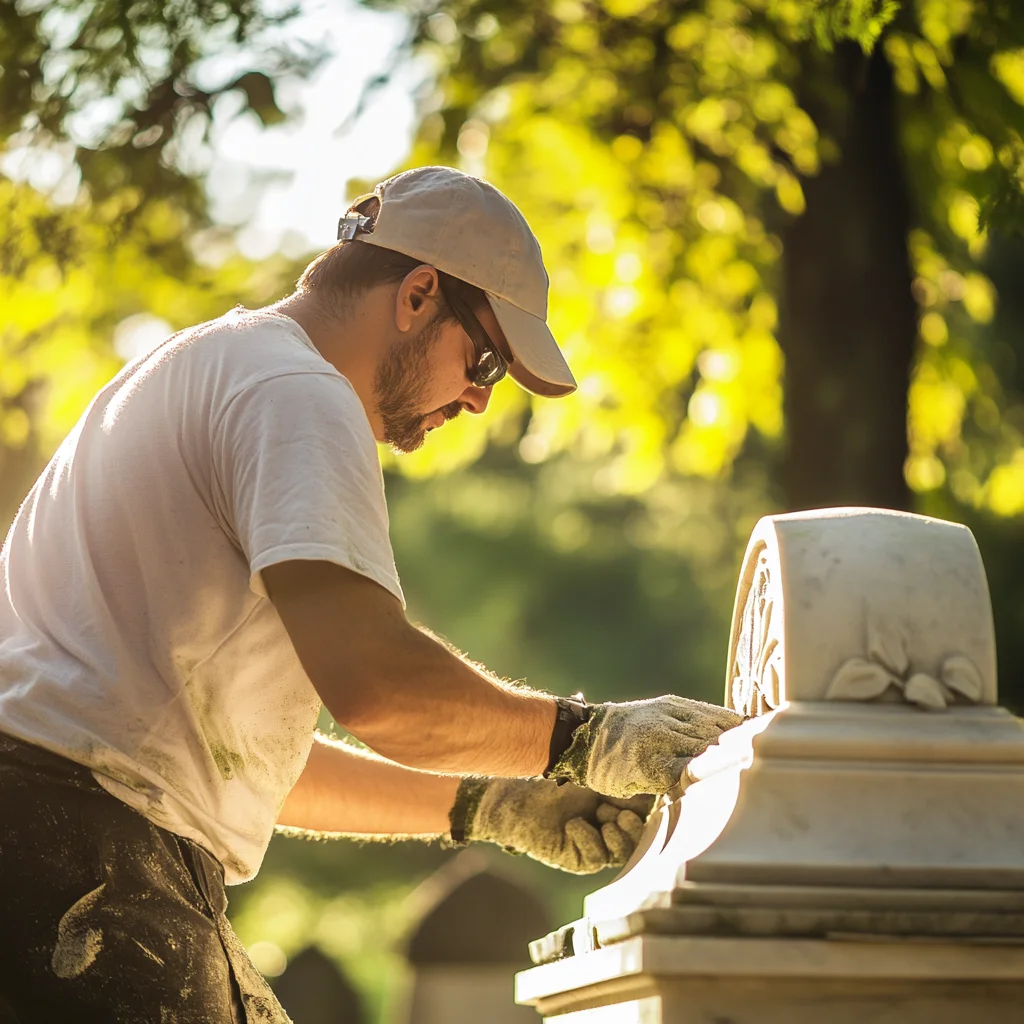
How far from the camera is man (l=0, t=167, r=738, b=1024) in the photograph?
1911 mm

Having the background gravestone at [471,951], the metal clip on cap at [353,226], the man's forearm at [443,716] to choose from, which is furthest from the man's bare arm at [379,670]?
the background gravestone at [471,951]

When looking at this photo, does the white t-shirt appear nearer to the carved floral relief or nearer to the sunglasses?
the sunglasses

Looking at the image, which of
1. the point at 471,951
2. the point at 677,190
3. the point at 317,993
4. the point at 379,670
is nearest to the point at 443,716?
the point at 379,670

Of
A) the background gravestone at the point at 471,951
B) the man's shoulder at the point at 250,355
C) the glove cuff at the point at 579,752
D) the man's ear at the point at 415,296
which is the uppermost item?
the man's shoulder at the point at 250,355

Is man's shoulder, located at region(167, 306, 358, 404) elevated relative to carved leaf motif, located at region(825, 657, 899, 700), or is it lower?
elevated

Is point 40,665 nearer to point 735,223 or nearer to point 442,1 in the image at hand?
point 442,1

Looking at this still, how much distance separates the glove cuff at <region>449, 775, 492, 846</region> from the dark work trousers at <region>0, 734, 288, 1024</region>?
86cm

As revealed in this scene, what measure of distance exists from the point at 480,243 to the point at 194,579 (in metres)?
0.85

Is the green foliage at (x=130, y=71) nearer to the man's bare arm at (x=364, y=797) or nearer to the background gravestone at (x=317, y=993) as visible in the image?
the man's bare arm at (x=364, y=797)

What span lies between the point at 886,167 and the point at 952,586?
3.21 meters

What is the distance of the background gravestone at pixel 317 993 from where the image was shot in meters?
8.92

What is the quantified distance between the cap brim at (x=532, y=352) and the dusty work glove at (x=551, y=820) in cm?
77

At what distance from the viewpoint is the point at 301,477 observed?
6.22 feet

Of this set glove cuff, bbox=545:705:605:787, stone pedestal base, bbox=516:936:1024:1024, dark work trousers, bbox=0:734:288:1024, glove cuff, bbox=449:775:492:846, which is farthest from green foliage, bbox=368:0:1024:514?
dark work trousers, bbox=0:734:288:1024
